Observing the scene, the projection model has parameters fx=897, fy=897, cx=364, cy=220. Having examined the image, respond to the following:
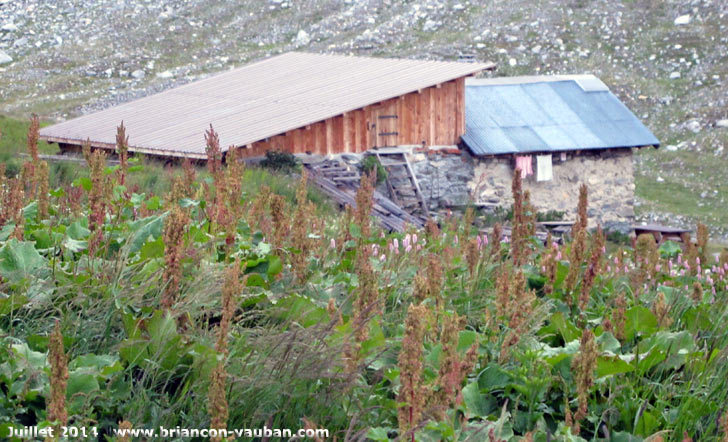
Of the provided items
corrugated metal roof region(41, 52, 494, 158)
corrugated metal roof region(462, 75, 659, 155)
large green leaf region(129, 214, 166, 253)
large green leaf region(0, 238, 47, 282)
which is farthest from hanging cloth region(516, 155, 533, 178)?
large green leaf region(0, 238, 47, 282)

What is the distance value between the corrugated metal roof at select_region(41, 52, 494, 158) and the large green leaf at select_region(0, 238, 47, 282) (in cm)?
1463

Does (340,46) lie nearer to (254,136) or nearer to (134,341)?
(254,136)

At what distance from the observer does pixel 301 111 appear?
853 inches

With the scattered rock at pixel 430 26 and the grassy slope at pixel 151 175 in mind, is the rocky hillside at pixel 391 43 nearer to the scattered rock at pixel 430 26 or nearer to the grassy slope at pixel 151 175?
the scattered rock at pixel 430 26

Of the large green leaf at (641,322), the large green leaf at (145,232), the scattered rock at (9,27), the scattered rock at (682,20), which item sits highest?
the scattered rock at (9,27)

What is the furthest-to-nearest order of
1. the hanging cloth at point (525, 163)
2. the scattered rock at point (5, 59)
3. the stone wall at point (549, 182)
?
the scattered rock at point (5, 59) → the hanging cloth at point (525, 163) → the stone wall at point (549, 182)

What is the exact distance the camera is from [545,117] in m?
24.7

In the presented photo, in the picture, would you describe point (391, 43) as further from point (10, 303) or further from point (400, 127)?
point (10, 303)

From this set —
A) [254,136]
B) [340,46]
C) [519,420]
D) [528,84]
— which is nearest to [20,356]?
[519,420]

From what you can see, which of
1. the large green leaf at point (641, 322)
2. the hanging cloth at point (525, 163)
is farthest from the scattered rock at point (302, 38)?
the large green leaf at point (641, 322)

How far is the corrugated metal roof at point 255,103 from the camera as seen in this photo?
20.5 meters

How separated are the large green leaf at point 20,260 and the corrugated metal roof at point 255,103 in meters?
14.6

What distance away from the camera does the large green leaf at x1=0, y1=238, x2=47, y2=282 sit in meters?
3.84

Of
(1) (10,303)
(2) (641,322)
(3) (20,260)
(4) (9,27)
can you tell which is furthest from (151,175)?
(4) (9,27)
